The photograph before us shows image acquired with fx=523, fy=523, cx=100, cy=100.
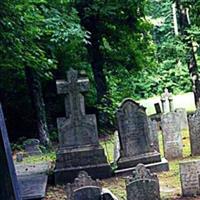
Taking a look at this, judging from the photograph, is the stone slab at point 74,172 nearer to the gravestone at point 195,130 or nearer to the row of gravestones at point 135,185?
the gravestone at point 195,130

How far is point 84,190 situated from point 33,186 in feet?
7.60

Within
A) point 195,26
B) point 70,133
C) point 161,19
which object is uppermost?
point 161,19

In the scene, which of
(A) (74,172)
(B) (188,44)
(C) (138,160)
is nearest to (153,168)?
(C) (138,160)

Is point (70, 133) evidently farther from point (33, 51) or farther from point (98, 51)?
point (98, 51)

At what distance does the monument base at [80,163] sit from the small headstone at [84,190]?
287 cm

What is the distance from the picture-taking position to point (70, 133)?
9.83 m

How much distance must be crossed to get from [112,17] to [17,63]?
8.48m

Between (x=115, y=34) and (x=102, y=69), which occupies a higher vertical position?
(x=115, y=34)

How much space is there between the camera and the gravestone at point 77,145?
966 centimetres

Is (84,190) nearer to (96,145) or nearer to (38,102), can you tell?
(96,145)

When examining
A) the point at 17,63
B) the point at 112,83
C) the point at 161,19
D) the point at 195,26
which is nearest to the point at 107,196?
the point at 17,63

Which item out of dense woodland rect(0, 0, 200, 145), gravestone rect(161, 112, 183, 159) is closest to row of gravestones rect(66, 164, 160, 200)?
gravestone rect(161, 112, 183, 159)

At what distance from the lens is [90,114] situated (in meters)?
10.4

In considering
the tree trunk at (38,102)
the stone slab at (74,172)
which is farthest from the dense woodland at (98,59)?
the stone slab at (74,172)
